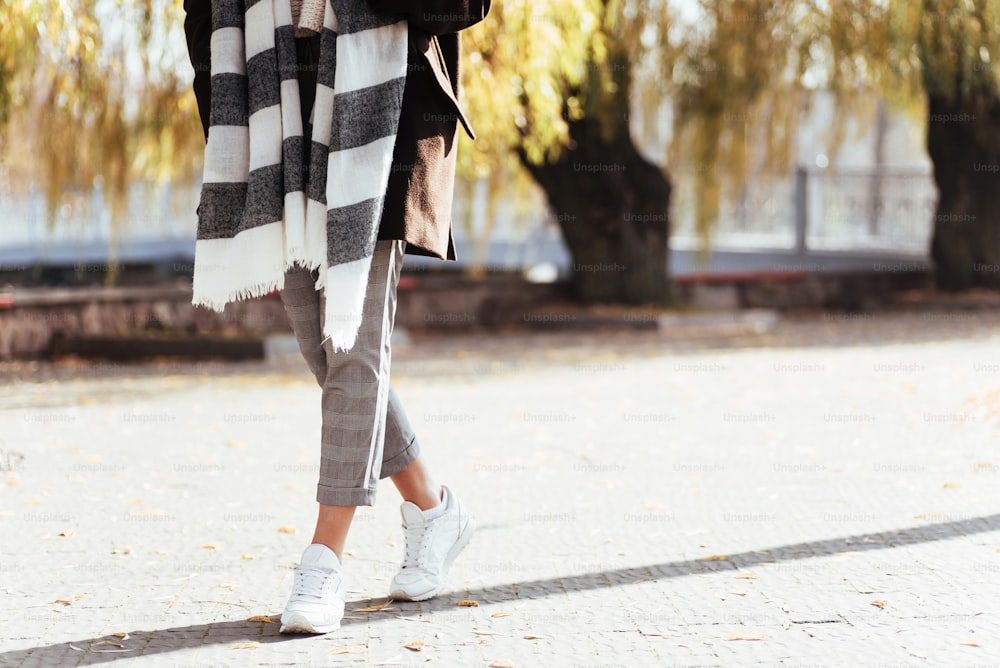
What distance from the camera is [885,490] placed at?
4805 millimetres

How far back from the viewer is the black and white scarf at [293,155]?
3027 millimetres

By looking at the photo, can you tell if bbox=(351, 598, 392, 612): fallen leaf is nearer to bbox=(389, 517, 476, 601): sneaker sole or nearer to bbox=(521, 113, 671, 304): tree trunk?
bbox=(389, 517, 476, 601): sneaker sole

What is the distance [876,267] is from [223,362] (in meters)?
9.93

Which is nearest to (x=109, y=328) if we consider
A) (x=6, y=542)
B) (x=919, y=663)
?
(x=6, y=542)

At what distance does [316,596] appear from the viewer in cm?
309

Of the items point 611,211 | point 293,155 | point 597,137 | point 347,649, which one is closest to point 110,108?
point 597,137

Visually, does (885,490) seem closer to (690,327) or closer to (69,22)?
(69,22)

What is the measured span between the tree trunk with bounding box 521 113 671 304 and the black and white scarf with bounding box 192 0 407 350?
10.2m

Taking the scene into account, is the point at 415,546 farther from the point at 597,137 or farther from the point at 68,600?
the point at 597,137

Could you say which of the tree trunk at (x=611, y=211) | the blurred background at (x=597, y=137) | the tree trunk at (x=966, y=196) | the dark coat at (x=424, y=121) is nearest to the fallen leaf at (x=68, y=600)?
the dark coat at (x=424, y=121)

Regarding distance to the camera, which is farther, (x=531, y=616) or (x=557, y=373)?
(x=557, y=373)

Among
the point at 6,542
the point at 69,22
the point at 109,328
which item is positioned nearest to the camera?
the point at 6,542

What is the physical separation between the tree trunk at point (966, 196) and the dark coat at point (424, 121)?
12.4 meters

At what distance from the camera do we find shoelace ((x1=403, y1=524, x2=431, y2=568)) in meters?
3.39
